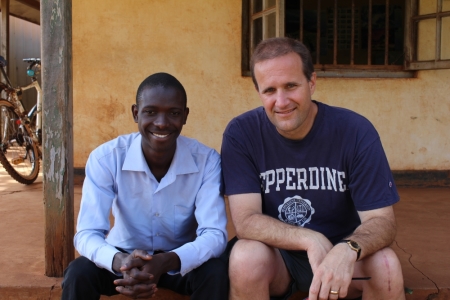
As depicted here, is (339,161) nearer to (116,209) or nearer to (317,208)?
(317,208)

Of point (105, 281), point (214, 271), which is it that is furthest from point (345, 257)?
point (105, 281)

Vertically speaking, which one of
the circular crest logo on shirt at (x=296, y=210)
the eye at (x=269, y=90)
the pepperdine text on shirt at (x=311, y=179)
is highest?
the eye at (x=269, y=90)

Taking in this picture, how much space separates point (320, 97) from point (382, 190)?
10.1 feet

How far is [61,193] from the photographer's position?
110 inches

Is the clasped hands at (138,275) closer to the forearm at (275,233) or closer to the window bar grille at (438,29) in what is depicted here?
the forearm at (275,233)

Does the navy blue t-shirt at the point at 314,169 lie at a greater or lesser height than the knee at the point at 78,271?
greater

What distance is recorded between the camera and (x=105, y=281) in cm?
236

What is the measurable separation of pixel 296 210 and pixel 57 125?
4.21 feet

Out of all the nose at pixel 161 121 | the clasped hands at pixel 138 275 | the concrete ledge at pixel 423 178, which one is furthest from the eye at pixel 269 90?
the concrete ledge at pixel 423 178

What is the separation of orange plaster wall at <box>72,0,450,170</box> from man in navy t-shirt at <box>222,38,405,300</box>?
110 inches

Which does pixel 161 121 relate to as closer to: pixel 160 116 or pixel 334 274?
pixel 160 116

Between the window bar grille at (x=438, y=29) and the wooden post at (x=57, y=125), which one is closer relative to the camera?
the wooden post at (x=57, y=125)

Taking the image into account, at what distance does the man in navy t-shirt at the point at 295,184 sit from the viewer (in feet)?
7.41

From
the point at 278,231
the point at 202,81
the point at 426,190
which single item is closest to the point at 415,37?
the point at 426,190
